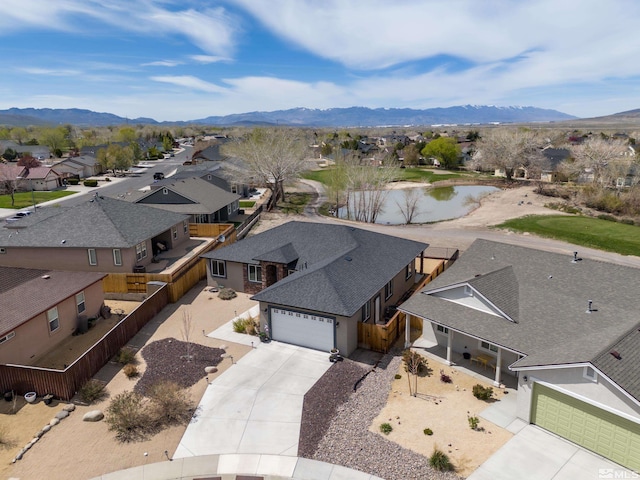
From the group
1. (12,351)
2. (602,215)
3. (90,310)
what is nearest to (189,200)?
(90,310)

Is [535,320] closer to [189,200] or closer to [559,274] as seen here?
[559,274]

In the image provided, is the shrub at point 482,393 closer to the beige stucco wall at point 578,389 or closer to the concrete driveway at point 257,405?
the beige stucco wall at point 578,389

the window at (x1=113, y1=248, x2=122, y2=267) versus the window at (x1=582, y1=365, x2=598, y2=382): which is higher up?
the window at (x1=582, y1=365, x2=598, y2=382)

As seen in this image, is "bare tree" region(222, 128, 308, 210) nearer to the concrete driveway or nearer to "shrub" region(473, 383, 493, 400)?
the concrete driveway

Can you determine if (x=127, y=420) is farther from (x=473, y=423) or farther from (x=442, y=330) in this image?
(x=442, y=330)

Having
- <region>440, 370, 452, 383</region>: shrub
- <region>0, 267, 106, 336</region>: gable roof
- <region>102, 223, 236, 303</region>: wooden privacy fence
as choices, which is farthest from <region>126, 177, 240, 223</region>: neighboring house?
<region>440, 370, 452, 383</region>: shrub

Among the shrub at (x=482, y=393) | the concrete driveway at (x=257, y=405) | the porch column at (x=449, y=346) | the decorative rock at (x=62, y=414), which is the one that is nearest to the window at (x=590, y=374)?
the shrub at (x=482, y=393)
